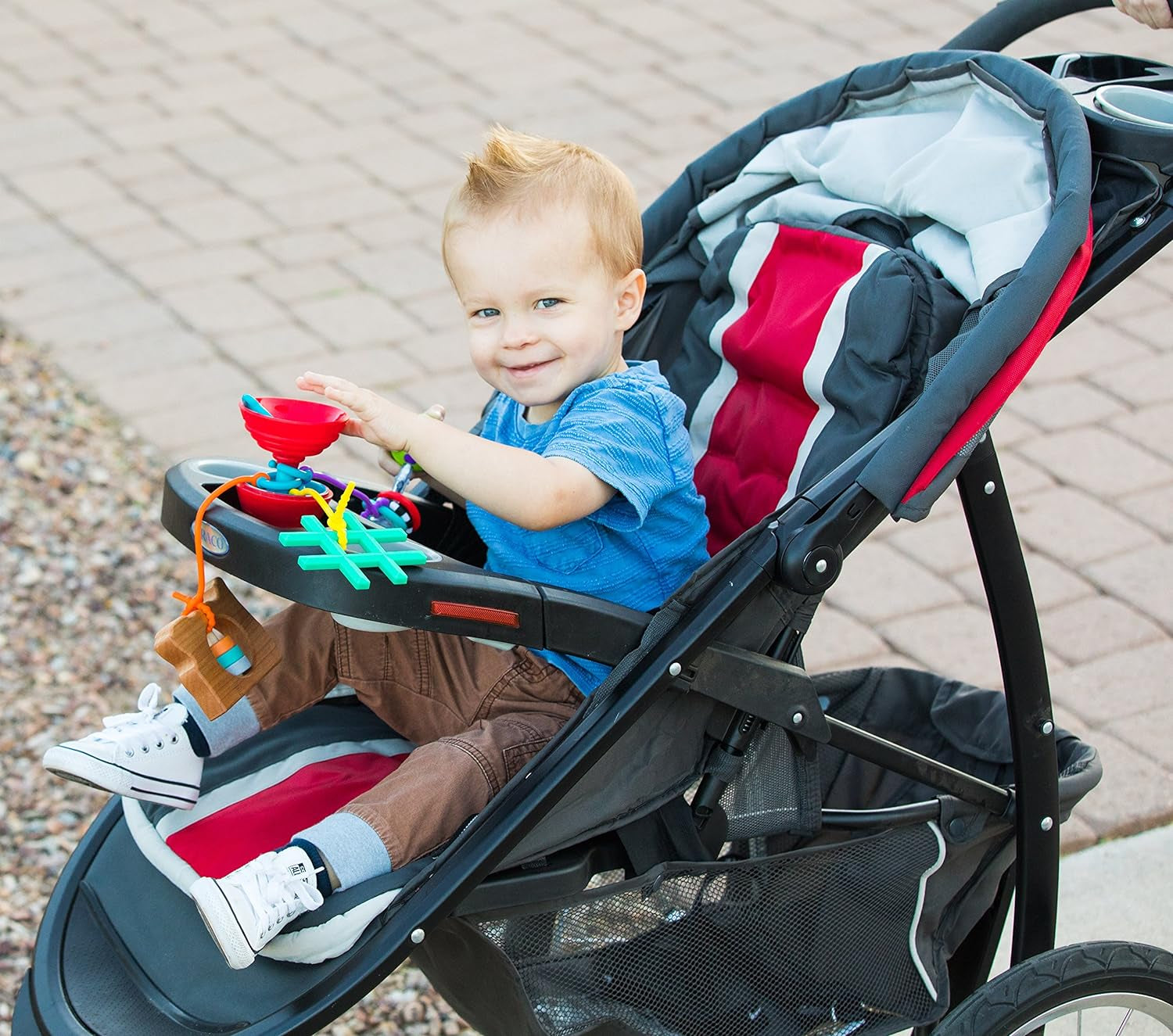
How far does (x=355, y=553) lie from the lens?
1.77 meters

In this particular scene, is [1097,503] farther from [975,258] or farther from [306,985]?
[306,985]

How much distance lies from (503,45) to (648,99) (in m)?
0.71

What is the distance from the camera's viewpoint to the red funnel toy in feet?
6.13

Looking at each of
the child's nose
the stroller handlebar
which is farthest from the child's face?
the stroller handlebar

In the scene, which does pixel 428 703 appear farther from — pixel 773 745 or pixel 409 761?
pixel 773 745

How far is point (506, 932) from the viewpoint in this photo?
1.91 m

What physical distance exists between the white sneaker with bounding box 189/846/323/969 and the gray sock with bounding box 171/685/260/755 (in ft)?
1.08

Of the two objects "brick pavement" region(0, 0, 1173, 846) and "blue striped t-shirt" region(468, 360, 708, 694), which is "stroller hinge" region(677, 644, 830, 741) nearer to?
"blue striped t-shirt" region(468, 360, 708, 694)

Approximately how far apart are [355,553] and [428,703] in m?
0.42

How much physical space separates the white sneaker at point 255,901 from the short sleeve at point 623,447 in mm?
566

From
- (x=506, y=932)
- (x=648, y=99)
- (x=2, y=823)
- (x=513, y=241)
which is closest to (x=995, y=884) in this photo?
(x=506, y=932)

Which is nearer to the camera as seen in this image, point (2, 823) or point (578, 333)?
point (578, 333)

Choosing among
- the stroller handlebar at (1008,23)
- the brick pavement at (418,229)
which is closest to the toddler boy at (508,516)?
the stroller handlebar at (1008,23)

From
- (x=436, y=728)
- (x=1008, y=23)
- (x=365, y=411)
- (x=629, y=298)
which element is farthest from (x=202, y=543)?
(x=1008, y=23)
